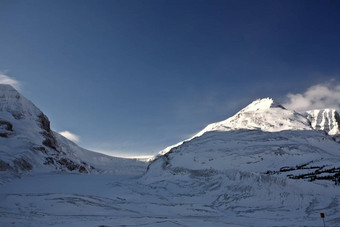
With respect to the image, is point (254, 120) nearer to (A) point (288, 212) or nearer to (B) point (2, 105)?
(A) point (288, 212)

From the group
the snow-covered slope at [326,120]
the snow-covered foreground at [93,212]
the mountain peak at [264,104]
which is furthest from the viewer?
the snow-covered slope at [326,120]

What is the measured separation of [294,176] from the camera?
1432 inches

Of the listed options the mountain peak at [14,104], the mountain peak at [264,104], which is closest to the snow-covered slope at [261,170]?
the mountain peak at [264,104]

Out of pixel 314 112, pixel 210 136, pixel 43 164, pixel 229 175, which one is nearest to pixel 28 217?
pixel 229 175

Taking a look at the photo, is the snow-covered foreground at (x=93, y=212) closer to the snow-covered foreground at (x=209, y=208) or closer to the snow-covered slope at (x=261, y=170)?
the snow-covered foreground at (x=209, y=208)

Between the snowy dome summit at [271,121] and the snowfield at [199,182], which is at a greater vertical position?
the snowy dome summit at [271,121]

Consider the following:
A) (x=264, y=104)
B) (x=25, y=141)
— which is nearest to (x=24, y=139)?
(x=25, y=141)

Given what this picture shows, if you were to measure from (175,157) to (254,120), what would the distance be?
3022 centimetres

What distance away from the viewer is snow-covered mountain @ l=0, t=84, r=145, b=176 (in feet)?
Answer: 228

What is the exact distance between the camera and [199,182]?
46.4 metres

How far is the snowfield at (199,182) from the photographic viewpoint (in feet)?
74.6

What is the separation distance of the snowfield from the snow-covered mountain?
408 mm

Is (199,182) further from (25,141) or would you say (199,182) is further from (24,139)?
(24,139)

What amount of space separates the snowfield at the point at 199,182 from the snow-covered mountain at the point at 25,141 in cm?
41
